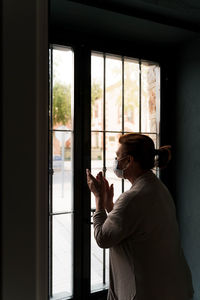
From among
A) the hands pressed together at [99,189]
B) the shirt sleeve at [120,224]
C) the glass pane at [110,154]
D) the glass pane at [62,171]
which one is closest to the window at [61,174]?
the glass pane at [62,171]

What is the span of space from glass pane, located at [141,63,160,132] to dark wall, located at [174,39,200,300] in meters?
0.15

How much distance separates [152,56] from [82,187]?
1089 mm

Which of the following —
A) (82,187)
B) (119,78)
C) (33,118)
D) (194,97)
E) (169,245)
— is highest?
(119,78)

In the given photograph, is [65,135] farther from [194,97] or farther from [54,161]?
[194,97]

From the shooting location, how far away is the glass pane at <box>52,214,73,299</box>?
1.45 m

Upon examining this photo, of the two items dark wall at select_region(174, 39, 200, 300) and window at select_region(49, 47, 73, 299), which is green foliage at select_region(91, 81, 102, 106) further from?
dark wall at select_region(174, 39, 200, 300)

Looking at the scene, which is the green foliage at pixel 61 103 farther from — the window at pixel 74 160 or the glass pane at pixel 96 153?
the glass pane at pixel 96 153

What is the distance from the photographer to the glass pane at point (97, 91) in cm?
151

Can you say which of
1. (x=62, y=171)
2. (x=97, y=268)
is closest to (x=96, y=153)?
(x=62, y=171)

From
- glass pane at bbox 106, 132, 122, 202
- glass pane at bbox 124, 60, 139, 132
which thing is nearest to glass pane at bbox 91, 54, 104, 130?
glass pane at bbox 106, 132, 122, 202

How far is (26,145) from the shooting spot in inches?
16.1

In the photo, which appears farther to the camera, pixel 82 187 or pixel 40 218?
pixel 82 187

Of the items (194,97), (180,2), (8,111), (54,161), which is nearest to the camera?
(8,111)

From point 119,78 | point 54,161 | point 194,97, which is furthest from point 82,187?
point 194,97
